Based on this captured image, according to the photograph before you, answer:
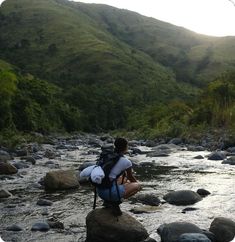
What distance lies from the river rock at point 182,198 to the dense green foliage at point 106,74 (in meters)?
18.3

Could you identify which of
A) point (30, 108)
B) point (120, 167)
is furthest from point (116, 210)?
point (30, 108)

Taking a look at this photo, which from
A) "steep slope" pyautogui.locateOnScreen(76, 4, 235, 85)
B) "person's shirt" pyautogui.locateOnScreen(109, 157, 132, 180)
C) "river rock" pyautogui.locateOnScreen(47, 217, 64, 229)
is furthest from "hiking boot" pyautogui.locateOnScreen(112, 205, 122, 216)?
"steep slope" pyautogui.locateOnScreen(76, 4, 235, 85)

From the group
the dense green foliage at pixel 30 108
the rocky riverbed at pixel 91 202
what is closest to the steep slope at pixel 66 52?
the dense green foliage at pixel 30 108

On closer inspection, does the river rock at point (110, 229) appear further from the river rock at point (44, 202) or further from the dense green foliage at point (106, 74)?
the dense green foliage at point (106, 74)

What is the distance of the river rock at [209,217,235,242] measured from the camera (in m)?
6.88

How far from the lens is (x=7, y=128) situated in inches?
1230

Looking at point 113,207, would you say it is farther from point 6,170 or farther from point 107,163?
point 6,170

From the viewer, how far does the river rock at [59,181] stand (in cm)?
1148

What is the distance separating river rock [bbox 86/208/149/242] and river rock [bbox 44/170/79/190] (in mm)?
4584

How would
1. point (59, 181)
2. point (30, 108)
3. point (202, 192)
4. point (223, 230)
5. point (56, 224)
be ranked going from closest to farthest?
point (223, 230)
point (56, 224)
point (202, 192)
point (59, 181)
point (30, 108)

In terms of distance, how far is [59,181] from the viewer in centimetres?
1151

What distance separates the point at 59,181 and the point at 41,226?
3.90 metres

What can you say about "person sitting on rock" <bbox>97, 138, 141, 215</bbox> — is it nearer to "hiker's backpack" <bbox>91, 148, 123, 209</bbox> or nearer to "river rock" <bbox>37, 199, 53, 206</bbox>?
"hiker's backpack" <bbox>91, 148, 123, 209</bbox>

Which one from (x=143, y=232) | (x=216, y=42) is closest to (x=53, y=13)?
(x=216, y=42)
